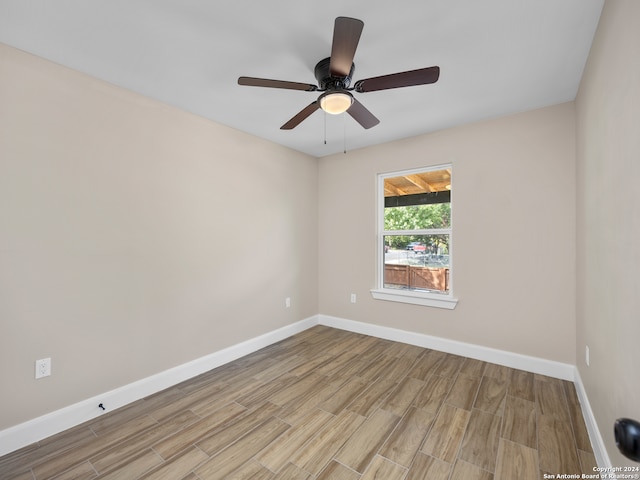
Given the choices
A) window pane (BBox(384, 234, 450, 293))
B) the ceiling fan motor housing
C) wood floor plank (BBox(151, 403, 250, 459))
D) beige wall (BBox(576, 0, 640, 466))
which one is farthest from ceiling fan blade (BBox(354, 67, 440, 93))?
wood floor plank (BBox(151, 403, 250, 459))

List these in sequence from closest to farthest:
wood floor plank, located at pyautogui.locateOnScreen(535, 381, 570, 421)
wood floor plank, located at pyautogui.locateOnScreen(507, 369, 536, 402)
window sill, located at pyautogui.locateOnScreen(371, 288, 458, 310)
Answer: wood floor plank, located at pyautogui.locateOnScreen(535, 381, 570, 421) < wood floor plank, located at pyautogui.locateOnScreen(507, 369, 536, 402) < window sill, located at pyautogui.locateOnScreen(371, 288, 458, 310)

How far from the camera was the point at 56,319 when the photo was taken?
204 centimetres

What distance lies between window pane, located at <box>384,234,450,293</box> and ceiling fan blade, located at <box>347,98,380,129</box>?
1798 millimetres

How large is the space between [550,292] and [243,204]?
327 cm

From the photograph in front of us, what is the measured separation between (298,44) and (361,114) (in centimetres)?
64

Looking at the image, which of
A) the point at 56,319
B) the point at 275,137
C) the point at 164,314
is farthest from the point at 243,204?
the point at 56,319

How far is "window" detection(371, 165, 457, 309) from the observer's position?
11.3ft

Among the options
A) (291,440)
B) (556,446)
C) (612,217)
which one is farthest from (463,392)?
(612,217)

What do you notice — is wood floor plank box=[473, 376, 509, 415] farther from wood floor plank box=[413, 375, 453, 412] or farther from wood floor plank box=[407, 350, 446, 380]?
wood floor plank box=[407, 350, 446, 380]

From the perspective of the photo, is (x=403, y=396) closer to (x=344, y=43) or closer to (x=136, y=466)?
(x=136, y=466)

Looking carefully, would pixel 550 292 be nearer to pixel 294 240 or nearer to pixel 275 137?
pixel 294 240

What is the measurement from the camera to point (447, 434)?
1.98m

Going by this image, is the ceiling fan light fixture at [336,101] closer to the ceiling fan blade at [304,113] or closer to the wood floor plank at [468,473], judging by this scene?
the ceiling fan blade at [304,113]

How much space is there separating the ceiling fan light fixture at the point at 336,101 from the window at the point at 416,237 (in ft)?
6.34
